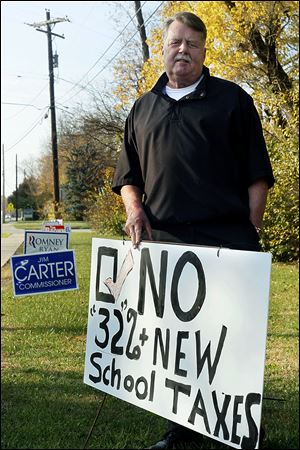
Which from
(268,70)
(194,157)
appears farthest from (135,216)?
(268,70)

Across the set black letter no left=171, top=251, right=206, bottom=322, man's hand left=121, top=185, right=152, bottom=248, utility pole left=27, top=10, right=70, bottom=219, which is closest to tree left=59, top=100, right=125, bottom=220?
utility pole left=27, top=10, right=70, bottom=219

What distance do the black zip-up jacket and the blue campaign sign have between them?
1.88 feet

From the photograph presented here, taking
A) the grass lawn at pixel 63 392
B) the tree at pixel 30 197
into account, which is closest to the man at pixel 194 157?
the grass lawn at pixel 63 392

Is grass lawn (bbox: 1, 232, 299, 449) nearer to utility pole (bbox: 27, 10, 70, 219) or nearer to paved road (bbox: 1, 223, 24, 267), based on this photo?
paved road (bbox: 1, 223, 24, 267)

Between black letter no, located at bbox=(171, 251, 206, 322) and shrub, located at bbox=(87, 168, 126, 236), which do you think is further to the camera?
shrub, located at bbox=(87, 168, 126, 236)

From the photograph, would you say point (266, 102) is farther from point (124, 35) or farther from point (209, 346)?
point (209, 346)

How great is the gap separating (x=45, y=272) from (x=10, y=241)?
0.37 metres

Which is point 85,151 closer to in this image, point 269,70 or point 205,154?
point 205,154

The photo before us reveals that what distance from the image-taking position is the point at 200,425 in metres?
2.16

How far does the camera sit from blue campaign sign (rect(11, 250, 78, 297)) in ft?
8.85

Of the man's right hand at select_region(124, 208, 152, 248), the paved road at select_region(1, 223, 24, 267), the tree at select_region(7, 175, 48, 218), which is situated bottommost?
the paved road at select_region(1, 223, 24, 267)

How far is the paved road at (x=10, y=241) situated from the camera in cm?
284

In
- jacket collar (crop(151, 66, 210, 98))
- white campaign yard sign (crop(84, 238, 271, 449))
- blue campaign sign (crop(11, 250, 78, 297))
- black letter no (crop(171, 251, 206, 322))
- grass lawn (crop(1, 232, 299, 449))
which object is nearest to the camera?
white campaign yard sign (crop(84, 238, 271, 449))

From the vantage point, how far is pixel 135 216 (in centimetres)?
236
